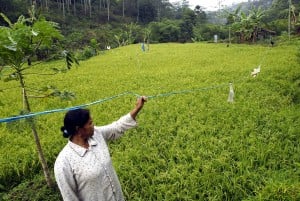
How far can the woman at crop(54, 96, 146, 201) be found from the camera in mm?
2271

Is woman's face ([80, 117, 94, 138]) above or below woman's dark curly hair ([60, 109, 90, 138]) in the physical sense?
below

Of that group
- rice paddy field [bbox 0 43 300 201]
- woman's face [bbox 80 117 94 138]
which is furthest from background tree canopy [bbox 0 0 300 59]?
woman's face [bbox 80 117 94 138]

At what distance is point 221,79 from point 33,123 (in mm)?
6996

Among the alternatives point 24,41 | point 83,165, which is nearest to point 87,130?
point 83,165

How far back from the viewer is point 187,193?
3.71 metres

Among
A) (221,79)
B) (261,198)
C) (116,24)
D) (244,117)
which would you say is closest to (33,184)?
(261,198)

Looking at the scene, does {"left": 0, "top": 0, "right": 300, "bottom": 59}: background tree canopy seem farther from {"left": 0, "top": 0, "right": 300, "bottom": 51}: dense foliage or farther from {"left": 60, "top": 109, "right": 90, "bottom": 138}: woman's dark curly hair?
{"left": 60, "top": 109, "right": 90, "bottom": 138}: woman's dark curly hair

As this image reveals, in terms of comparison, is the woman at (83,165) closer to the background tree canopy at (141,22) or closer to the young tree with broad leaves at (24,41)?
the young tree with broad leaves at (24,41)

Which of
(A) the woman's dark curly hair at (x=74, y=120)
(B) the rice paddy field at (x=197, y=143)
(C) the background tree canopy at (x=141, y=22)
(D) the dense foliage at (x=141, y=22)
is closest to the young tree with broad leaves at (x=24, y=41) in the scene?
(B) the rice paddy field at (x=197, y=143)

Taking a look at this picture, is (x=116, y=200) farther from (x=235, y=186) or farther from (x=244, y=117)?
(x=244, y=117)

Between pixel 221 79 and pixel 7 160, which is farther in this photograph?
pixel 221 79

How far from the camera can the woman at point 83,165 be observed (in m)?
2.27

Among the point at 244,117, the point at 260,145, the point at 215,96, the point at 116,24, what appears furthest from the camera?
the point at 116,24

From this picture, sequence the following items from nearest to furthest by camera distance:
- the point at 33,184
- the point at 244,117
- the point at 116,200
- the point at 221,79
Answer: the point at 116,200
the point at 33,184
the point at 244,117
the point at 221,79
